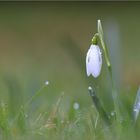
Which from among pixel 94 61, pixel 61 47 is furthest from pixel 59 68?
pixel 94 61

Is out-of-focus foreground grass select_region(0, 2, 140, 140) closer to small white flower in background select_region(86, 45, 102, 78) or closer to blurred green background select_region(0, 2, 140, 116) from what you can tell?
blurred green background select_region(0, 2, 140, 116)

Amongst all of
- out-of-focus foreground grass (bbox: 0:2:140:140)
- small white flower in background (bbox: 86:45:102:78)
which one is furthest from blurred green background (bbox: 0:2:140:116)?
small white flower in background (bbox: 86:45:102:78)

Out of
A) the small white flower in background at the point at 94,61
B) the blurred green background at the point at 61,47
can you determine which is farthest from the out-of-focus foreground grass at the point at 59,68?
the small white flower in background at the point at 94,61

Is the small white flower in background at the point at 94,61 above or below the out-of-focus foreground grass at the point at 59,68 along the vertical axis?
above

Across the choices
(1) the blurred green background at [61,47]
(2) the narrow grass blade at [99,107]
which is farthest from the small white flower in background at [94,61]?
(1) the blurred green background at [61,47]

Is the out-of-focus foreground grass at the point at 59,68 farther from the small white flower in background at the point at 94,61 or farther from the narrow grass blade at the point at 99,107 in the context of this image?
Answer: the small white flower in background at the point at 94,61

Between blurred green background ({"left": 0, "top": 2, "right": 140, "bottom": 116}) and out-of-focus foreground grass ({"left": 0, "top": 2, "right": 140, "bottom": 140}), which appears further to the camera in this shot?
blurred green background ({"left": 0, "top": 2, "right": 140, "bottom": 116})

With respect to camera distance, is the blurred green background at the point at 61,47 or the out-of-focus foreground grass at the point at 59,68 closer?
the out-of-focus foreground grass at the point at 59,68

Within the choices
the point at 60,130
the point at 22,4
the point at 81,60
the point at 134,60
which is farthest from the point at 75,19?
the point at 60,130
